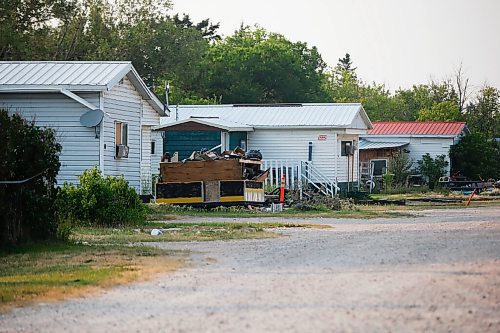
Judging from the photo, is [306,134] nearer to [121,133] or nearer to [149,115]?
[149,115]

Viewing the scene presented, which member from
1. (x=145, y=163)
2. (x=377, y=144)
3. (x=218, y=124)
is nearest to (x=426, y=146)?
(x=377, y=144)

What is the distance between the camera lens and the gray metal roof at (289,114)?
45.7 metres

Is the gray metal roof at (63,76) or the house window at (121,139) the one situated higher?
the gray metal roof at (63,76)

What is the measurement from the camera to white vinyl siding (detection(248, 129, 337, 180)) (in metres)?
45.8

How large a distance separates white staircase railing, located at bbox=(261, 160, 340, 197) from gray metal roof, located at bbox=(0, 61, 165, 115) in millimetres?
9465

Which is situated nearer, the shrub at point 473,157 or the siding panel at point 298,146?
the siding panel at point 298,146

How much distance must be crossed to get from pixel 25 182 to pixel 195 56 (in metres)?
50.6

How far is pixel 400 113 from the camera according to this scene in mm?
99500

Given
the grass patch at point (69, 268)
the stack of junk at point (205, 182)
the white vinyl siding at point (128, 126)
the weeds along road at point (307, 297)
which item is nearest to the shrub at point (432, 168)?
the stack of junk at point (205, 182)

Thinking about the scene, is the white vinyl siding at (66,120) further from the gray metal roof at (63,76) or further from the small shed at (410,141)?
the small shed at (410,141)

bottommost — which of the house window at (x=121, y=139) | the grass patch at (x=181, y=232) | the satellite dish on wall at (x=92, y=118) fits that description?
the grass patch at (x=181, y=232)

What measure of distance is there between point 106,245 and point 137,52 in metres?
47.1

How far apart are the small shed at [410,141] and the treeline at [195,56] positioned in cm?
529

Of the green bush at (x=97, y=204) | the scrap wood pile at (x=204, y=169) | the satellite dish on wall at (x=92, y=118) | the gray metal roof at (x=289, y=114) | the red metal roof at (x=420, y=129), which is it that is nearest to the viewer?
the green bush at (x=97, y=204)
